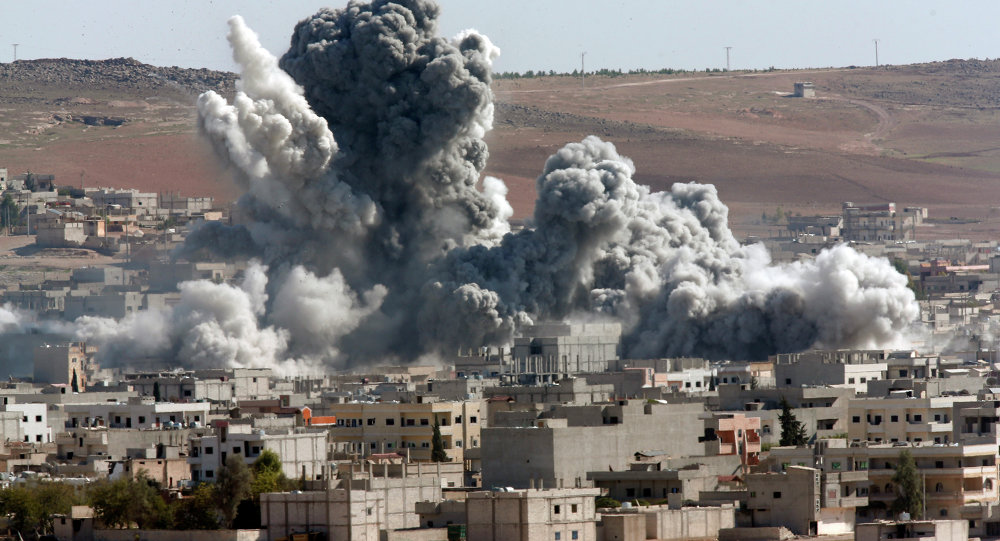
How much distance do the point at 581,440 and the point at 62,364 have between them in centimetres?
5331

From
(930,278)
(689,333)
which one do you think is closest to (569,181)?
(689,333)

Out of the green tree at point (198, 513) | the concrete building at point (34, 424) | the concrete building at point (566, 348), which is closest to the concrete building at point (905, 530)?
the green tree at point (198, 513)

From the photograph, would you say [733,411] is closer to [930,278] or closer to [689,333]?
[689,333]

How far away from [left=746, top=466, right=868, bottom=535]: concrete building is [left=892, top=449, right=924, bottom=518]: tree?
153cm

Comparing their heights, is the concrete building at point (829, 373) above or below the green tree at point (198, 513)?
above

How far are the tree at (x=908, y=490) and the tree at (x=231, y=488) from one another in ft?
42.9

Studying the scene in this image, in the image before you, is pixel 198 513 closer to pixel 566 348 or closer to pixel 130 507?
pixel 130 507

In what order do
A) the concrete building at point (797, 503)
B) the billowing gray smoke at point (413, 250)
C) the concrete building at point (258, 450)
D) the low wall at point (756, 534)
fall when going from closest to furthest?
the low wall at point (756, 534) < the concrete building at point (797, 503) < the concrete building at point (258, 450) < the billowing gray smoke at point (413, 250)

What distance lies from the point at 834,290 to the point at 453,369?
1771 centimetres

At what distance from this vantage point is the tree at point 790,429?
61.5 meters

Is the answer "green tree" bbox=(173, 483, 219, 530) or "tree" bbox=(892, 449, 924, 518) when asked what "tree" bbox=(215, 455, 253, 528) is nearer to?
"green tree" bbox=(173, 483, 219, 530)

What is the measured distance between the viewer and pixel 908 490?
52.5 m

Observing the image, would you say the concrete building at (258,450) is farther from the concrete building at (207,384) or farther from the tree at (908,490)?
the concrete building at (207,384)

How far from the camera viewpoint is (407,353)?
109m
